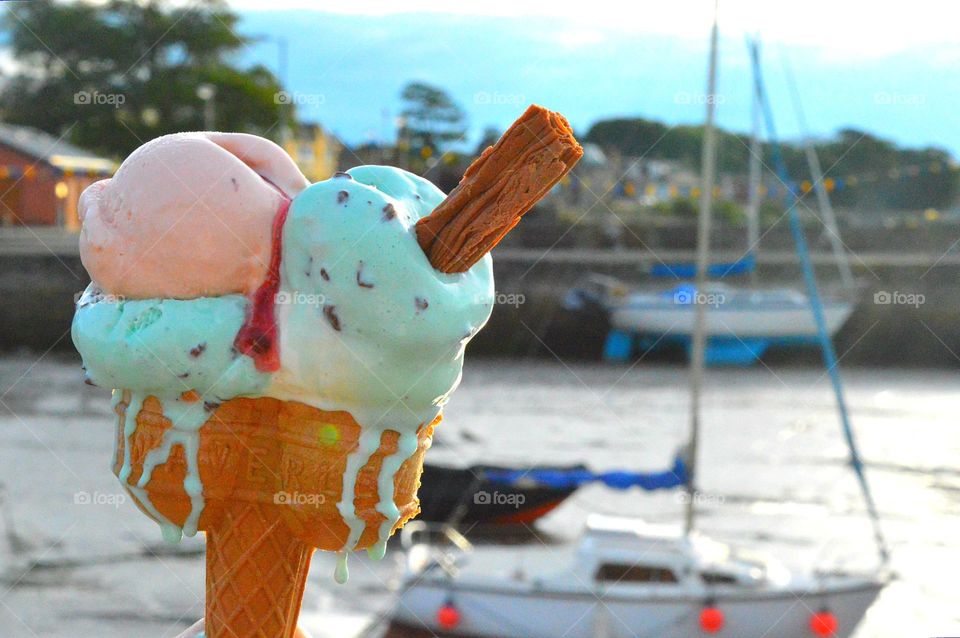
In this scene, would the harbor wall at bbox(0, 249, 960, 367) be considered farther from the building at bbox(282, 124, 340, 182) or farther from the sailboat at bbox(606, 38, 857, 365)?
the building at bbox(282, 124, 340, 182)

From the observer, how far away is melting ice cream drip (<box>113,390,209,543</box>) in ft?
8.57

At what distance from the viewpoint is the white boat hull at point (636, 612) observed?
479 inches

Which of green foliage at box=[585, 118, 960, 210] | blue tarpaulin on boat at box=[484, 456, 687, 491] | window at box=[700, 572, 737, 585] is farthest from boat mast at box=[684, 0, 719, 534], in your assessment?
green foliage at box=[585, 118, 960, 210]

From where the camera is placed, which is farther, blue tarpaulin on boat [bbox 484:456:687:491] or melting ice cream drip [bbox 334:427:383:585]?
blue tarpaulin on boat [bbox 484:456:687:491]

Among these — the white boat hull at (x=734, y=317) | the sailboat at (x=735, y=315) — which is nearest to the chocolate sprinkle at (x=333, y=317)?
the sailboat at (x=735, y=315)

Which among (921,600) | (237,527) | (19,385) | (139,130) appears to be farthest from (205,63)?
(237,527)

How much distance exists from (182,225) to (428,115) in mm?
15735

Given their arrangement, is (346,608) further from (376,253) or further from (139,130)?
(139,130)

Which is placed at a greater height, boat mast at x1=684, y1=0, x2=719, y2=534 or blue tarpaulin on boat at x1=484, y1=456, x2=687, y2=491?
boat mast at x1=684, y1=0, x2=719, y2=534

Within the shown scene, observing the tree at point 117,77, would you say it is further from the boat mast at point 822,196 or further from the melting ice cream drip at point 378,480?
the melting ice cream drip at point 378,480

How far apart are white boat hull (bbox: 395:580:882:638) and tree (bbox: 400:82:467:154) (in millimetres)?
6108

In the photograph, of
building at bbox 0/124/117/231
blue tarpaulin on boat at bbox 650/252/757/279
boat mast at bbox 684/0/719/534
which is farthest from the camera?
building at bbox 0/124/117/231

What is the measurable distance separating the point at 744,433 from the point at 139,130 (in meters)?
27.0

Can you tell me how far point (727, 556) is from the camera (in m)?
13.0
